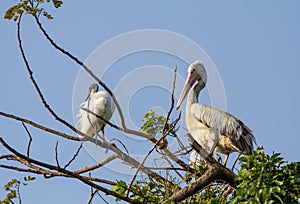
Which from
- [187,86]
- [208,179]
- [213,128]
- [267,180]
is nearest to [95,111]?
[187,86]

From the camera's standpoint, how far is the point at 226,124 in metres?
8.02

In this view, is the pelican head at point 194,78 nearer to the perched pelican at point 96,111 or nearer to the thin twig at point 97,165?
the perched pelican at point 96,111

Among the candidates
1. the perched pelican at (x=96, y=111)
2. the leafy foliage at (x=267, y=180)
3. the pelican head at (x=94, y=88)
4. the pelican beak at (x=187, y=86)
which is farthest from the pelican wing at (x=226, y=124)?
the leafy foliage at (x=267, y=180)

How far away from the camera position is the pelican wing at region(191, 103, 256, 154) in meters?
7.73

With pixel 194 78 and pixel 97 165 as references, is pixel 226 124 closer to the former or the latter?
pixel 194 78

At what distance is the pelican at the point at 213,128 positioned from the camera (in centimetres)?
772

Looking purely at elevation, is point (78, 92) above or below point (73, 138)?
above

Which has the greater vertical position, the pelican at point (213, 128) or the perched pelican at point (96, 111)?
the perched pelican at point (96, 111)

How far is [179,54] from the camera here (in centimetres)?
673

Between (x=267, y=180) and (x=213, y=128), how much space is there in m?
3.52

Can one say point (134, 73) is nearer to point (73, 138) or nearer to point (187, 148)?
point (187, 148)

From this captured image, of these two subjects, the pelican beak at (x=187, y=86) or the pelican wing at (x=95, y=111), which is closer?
the pelican beak at (x=187, y=86)

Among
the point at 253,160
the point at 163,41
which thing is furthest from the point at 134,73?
the point at 253,160

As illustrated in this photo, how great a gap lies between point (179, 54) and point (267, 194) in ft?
8.94
